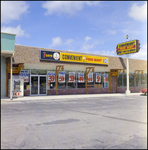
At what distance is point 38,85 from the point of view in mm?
19953

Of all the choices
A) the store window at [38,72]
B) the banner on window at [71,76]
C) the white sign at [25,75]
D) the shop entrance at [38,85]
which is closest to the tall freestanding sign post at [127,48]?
the banner on window at [71,76]

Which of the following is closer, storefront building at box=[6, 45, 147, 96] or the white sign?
storefront building at box=[6, 45, 147, 96]

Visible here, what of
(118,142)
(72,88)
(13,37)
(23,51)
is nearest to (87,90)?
(72,88)

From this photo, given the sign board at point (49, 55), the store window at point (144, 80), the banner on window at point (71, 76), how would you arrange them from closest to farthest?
the sign board at point (49, 55) < the banner on window at point (71, 76) < the store window at point (144, 80)

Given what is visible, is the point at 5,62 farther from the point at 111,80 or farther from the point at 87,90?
the point at 111,80

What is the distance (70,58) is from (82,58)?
1.70 meters

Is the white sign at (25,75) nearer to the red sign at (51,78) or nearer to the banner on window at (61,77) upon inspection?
the red sign at (51,78)

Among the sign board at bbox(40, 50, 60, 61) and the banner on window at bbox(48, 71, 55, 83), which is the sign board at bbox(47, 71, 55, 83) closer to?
the banner on window at bbox(48, 71, 55, 83)

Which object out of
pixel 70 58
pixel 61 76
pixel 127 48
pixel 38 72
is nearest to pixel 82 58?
pixel 70 58

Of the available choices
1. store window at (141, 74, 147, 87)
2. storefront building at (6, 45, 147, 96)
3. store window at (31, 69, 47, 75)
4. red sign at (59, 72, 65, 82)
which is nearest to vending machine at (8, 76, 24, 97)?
storefront building at (6, 45, 147, 96)

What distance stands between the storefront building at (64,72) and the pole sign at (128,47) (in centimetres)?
143

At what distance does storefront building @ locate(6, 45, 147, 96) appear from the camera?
17703mm

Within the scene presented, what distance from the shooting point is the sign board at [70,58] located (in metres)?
18.6

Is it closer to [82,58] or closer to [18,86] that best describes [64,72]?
[82,58]
